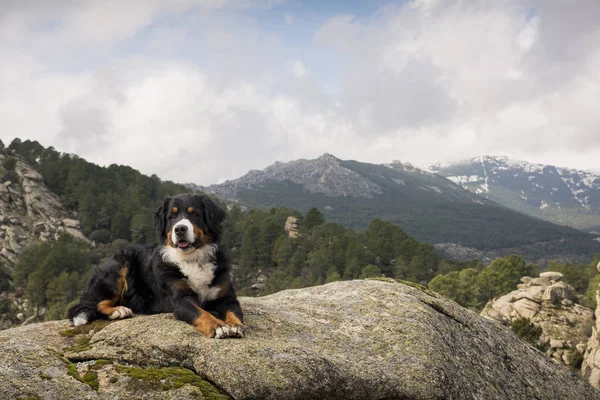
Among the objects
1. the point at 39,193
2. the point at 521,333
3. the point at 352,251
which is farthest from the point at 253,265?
the point at 521,333

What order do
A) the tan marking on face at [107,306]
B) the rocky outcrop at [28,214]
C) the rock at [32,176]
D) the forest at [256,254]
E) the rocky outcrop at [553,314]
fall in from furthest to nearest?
the rock at [32,176]
the rocky outcrop at [28,214]
the forest at [256,254]
the rocky outcrop at [553,314]
the tan marking on face at [107,306]

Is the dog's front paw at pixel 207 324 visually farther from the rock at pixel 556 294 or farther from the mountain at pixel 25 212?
the mountain at pixel 25 212

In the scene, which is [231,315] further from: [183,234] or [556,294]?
[556,294]

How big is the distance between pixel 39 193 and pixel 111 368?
10263cm

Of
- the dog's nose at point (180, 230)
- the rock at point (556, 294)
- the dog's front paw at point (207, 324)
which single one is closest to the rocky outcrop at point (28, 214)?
the rock at point (556, 294)

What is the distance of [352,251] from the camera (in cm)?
8244

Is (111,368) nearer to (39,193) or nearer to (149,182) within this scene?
(39,193)

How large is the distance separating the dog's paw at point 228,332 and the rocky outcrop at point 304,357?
13 centimetres

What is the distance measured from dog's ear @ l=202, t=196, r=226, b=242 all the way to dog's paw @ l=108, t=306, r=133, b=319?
191 cm

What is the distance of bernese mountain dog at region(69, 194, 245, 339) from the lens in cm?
717

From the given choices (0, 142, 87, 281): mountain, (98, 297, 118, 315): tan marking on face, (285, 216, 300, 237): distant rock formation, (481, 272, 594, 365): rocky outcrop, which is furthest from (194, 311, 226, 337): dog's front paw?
(285, 216, 300, 237): distant rock formation

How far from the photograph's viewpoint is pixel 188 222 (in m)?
7.20

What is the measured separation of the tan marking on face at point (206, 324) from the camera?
645 centimetres

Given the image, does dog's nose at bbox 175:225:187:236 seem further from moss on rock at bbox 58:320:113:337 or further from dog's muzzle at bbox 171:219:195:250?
moss on rock at bbox 58:320:113:337
